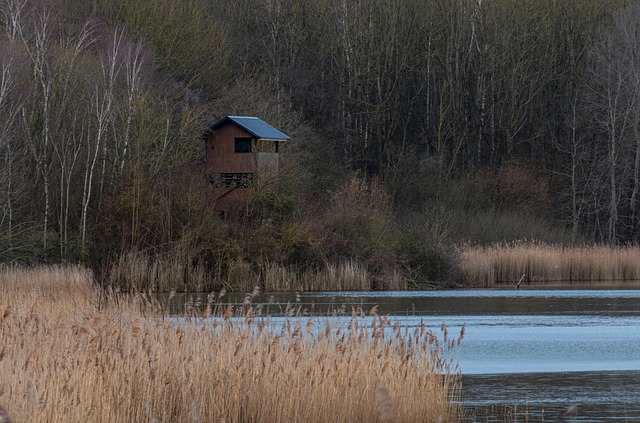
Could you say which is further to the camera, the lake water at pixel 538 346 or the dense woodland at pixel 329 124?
the dense woodland at pixel 329 124

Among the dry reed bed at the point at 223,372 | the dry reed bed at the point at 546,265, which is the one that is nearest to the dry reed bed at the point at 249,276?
the dry reed bed at the point at 546,265

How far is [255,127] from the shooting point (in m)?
40.2

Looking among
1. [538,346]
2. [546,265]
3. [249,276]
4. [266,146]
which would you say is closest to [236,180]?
[266,146]

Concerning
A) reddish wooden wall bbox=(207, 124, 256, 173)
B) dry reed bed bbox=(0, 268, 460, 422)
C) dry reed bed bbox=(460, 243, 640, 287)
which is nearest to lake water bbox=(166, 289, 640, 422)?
dry reed bed bbox=(0, 268, 460, 422)

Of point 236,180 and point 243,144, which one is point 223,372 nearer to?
point 236,180

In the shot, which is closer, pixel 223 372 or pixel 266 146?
pixel 223 372

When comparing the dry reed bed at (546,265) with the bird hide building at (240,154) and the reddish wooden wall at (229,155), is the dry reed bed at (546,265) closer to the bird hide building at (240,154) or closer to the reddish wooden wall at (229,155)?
the bird hide building at (240,154)

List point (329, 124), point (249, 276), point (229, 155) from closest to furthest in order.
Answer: point (249, 276), point (229, 155), point (329, 124)

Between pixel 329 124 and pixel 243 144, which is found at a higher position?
pixel 329 124

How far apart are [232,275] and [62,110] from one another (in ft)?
22.7

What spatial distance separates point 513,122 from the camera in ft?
179

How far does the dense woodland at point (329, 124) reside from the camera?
3509 cm

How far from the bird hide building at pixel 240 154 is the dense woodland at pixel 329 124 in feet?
2.20

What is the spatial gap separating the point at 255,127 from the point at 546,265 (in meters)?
10.2
